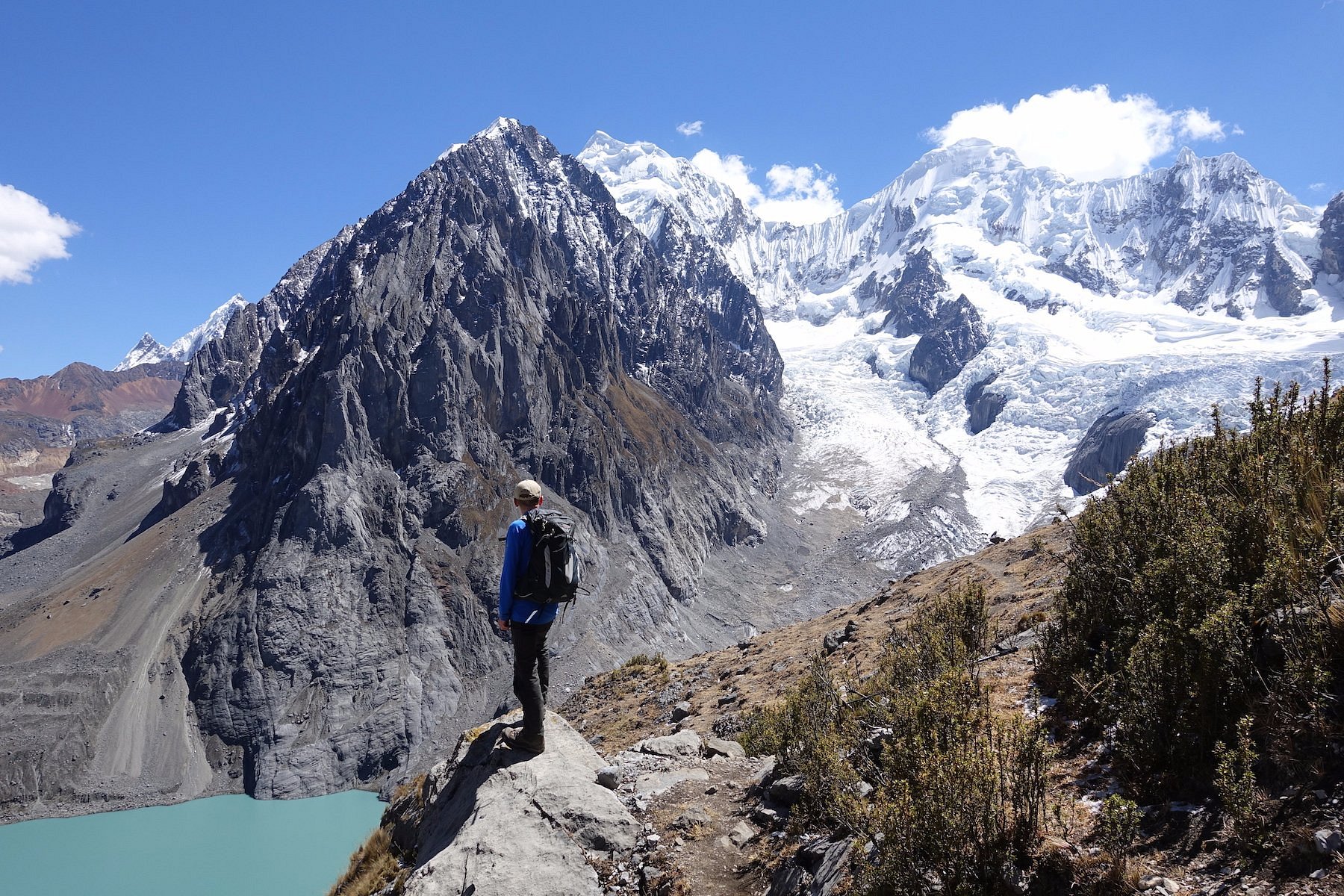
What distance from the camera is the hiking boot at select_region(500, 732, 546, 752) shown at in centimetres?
831

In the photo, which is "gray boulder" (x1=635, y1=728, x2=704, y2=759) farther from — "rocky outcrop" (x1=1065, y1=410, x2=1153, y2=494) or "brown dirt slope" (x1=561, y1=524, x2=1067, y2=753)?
"rocky outcrop" (x1=1065, y1=410, x2=1153, y2=494)

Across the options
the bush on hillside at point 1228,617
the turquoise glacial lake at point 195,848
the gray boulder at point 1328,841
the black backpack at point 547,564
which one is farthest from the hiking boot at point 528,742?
the turquoise glacial lake at point 195,848

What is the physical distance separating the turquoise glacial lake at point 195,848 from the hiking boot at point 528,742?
64.2 meters

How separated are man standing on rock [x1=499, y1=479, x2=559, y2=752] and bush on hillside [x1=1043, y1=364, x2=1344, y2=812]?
18.4 feet

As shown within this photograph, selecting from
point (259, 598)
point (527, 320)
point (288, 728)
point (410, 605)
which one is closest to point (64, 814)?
point (288, 728)

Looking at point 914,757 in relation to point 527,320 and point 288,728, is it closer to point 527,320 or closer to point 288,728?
point 288,728

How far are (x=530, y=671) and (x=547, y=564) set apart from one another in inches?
56.4

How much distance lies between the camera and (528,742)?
27.3 ft

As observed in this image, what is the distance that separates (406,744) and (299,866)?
923 inches

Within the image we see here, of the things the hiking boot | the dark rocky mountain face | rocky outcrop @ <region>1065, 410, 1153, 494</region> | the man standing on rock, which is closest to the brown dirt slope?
the hiking boot

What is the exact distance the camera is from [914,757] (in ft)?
17.3

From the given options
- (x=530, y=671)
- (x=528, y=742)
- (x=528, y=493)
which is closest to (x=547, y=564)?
(x=528, y=493)

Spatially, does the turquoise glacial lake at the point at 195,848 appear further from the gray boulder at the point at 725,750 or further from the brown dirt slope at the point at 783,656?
the gray boulder at the point at 725,750

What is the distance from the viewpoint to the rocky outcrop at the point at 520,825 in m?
6.71
